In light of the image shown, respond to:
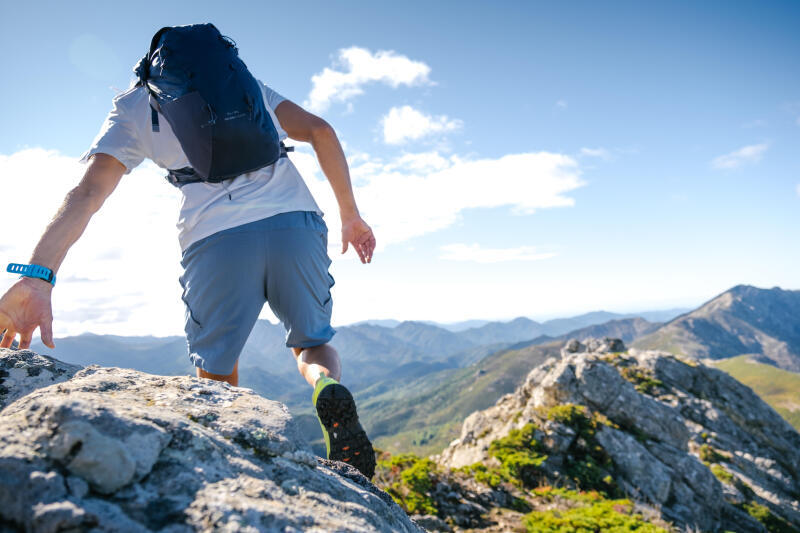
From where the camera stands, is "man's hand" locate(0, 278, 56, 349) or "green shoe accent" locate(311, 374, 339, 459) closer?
"man's hand" locate(0, 278, 56, 349)

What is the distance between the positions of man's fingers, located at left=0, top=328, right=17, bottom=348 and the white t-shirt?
1312mm

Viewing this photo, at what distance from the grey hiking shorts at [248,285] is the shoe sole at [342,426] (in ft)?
2.39

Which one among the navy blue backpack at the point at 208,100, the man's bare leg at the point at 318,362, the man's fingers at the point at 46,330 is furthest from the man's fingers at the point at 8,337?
the man's bare leg at the point at 318,362

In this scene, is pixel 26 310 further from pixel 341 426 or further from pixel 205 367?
pixel 341 426

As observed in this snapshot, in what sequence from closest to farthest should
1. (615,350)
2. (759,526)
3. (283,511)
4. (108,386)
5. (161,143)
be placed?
1. (283,511)
2. (108,386)
3. (161,143)
4. (759,526)
5. (615,350)

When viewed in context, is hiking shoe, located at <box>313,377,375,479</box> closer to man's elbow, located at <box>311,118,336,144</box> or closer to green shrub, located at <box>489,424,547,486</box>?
man's elbow, located at <box>311,118,336,144</box>

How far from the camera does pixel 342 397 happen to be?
117 inches

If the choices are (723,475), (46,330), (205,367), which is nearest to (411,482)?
(205,367)


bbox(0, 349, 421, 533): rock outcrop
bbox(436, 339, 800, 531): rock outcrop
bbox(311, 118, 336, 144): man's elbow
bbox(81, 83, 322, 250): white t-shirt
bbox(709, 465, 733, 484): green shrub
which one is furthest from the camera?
bbox(709, 465, 733, 484): green shrub

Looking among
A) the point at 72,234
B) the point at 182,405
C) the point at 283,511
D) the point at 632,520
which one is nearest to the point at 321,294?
the point at 182,405

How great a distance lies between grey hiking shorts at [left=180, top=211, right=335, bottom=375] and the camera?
3.36m

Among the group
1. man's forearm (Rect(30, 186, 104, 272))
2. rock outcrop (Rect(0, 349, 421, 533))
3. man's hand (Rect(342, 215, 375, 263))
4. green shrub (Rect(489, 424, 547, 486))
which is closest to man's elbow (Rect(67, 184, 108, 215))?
man's forearm (Rect(30, 186, 104, 272))

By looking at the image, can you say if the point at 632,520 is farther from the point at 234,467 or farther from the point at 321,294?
the point at 234,467

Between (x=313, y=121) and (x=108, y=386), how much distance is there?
2.83 m
